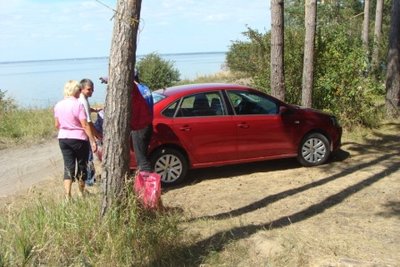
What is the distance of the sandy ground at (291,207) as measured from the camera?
5.12 metres

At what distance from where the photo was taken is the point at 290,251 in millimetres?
5090

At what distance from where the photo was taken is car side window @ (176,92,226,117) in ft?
26.9

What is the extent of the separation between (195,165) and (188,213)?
181 centimetres

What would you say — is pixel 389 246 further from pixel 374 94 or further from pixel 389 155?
pixel 374 94

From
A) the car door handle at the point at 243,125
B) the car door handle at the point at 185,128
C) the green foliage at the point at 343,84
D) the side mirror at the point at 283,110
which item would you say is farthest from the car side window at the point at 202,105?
the green foliage at the point at 343,84

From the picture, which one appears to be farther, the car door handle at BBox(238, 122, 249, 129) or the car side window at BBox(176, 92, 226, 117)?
the car door handle at BBox(238, 122, 249, 129)

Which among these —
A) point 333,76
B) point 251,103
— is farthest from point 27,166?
point 333,76

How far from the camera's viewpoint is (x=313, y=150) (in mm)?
9164

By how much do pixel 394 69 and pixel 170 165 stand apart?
8245mm

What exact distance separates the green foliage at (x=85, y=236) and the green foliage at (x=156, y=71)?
2097 cm

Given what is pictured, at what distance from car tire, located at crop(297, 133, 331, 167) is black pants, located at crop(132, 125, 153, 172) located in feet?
9.75

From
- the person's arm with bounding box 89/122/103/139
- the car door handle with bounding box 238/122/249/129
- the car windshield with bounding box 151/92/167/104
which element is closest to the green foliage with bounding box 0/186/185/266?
the person's arm with bounding box 89/122/103/139

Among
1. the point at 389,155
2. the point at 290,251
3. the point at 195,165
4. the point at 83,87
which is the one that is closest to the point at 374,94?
the point at 389,155

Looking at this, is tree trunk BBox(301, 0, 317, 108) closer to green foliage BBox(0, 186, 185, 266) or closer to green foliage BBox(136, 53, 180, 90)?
green foliage BBox(0, 186, 185, 266)
